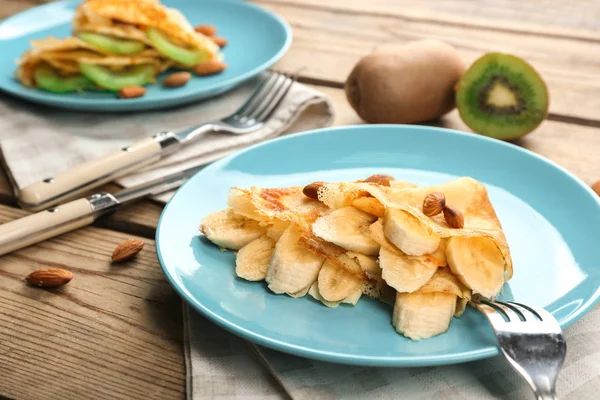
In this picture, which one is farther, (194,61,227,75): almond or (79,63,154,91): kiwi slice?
(194,61,227,75): almond

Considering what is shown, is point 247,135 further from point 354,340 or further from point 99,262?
point 354,340

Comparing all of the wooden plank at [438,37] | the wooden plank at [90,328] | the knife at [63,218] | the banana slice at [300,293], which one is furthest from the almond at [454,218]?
the wooden plank at [438,37]

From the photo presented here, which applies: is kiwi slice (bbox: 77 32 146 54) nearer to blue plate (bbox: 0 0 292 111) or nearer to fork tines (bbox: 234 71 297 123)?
blue plate (bbox: 0 0 292 111)

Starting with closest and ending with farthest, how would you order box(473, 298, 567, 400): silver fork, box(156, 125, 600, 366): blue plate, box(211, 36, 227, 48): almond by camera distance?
box(473, 298, 567, 400): silver fork
box(156, 125, 600, 366): blue plate
box(211, 36, 227, 48): almond

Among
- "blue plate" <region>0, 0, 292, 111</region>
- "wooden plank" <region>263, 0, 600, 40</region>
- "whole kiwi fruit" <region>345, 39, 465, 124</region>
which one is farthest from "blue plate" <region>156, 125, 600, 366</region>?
"wooden plank" <region>263, 0, 600, 40</region>

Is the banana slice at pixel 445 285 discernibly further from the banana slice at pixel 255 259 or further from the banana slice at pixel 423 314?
the banana slice at pixel 255 259

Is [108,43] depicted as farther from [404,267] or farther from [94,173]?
[404,267]

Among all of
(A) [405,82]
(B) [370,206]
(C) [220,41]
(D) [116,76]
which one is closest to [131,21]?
(D) [116,76]
